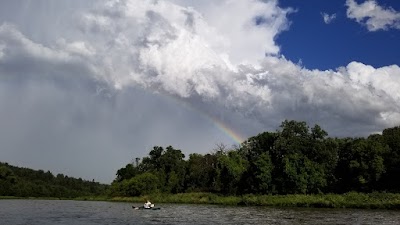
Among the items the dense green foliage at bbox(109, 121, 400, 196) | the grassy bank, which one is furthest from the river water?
the dense green foliage at bbox(109, 121, 400, 196)

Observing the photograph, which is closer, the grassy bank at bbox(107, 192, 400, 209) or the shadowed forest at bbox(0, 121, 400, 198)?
the grassy bank at bbox(107, 192, 400, 209)

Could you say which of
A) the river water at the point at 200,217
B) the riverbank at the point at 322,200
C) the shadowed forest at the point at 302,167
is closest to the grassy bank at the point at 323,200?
the riverbank at the point at 322,200

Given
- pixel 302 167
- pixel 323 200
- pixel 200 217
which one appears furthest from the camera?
pixel 302 167

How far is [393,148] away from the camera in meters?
99.7

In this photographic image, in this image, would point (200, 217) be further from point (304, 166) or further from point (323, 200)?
point (304, 166)

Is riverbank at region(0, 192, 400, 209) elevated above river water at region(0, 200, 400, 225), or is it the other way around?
riverbank at region(0, 192, 400, 209)

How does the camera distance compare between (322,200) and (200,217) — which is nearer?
(200,217)

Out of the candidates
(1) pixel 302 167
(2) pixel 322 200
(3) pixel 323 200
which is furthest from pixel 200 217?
(1) pixel 302 167

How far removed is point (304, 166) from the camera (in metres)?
107

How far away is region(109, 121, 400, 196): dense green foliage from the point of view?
97.7 meters

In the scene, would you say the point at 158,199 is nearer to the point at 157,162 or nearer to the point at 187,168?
the point at 187,168

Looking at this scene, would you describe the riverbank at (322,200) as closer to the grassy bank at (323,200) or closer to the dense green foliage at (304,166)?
the grassy bank at (323,200)

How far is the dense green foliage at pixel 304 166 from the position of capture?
320 feet

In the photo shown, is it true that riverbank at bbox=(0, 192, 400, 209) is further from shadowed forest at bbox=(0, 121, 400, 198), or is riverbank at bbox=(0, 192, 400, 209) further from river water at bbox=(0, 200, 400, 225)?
river water at bbox=(0, 200, 400, 225)
